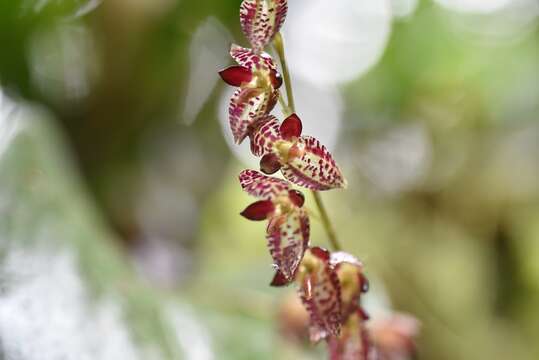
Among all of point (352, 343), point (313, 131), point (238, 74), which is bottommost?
point (352, 343)

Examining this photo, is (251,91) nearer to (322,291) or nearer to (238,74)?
(238,74)

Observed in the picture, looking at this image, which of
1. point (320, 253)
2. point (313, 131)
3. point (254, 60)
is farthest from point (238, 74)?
point (313, 131)

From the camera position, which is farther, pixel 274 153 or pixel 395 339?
pixel 395 339

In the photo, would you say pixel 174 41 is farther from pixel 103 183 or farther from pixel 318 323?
pixel 318 323

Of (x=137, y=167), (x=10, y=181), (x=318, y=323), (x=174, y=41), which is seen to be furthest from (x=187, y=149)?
(x=318, y=323)

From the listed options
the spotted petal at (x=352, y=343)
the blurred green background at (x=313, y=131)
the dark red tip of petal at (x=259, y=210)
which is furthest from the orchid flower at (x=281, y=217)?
the blurred green background at (x=313, y=131)

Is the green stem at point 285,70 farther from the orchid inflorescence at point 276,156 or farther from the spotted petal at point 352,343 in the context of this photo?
the spotted petal at point 352,343

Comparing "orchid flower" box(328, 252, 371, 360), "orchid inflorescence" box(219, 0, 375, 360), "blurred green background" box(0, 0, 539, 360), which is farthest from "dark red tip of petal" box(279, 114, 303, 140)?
"blurred green background" box(0, 0, 539, 360)
